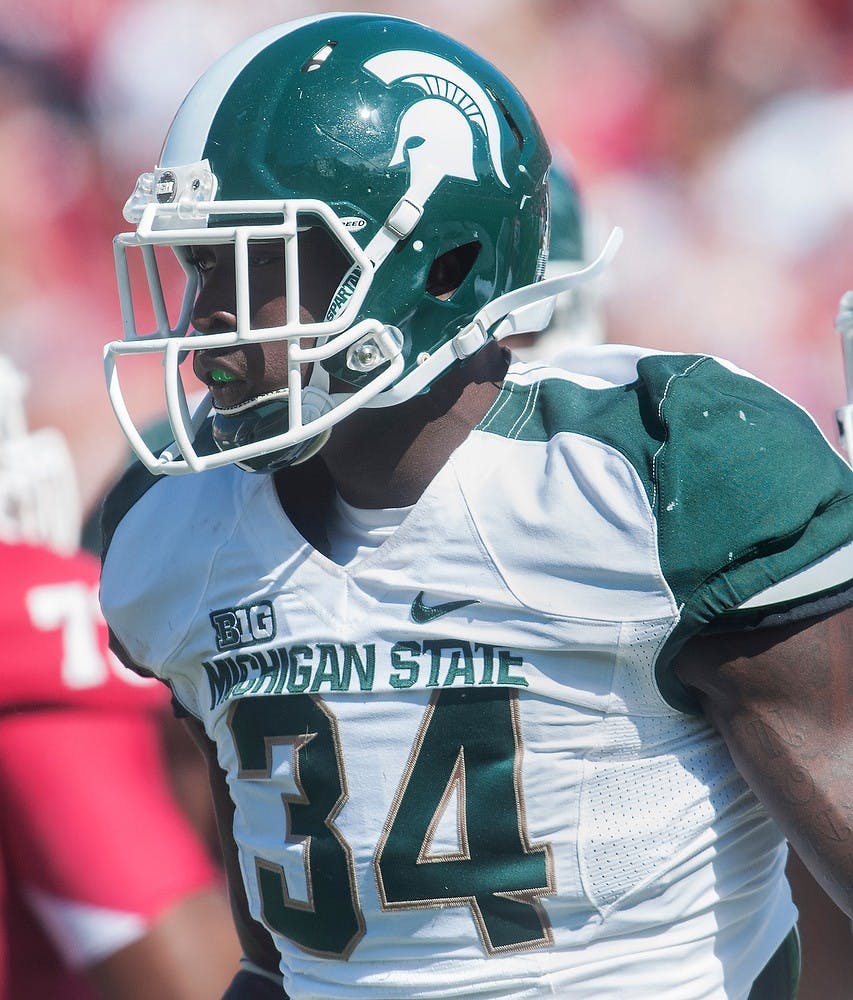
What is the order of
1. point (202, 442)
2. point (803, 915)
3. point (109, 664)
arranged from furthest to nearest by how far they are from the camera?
point (109, 664) < point (803, 915) < point (202, 442)

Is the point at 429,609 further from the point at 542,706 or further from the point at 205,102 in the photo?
the point at 205,102

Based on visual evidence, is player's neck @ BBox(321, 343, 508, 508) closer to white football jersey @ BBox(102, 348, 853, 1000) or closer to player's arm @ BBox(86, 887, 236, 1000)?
white football jersey @ BBox(102, 348, 853, 1000)

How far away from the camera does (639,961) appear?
1.33m

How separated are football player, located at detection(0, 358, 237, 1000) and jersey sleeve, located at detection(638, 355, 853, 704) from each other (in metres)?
1.28

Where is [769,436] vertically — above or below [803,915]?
above

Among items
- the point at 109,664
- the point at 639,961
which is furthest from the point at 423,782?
the point at 109,664

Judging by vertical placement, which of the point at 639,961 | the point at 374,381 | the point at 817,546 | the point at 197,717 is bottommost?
the point at 639,961

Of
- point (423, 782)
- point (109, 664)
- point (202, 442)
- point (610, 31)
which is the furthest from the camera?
point (610, 31)

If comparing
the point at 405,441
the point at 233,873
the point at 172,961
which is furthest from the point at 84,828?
the point at 405,441

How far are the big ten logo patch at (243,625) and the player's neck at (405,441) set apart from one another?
150mm

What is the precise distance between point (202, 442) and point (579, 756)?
A: 1.87 ft

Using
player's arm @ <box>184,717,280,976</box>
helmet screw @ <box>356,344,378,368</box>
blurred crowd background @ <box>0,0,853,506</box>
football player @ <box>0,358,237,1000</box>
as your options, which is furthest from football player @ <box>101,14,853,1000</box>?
blurred crowd background @ <box>0,0,853,506</box>

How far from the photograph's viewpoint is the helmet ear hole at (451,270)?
4.70 feet

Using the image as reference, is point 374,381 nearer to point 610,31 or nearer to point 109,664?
point 109,664
